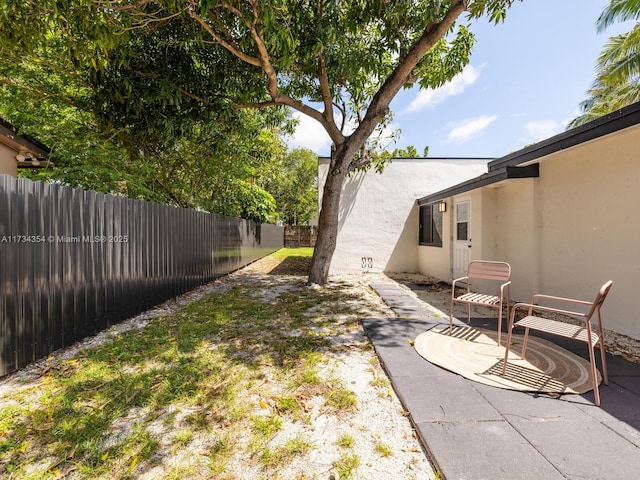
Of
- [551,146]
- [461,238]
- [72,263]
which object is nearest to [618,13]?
[461,238]

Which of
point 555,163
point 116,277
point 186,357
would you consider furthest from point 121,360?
point 555,163

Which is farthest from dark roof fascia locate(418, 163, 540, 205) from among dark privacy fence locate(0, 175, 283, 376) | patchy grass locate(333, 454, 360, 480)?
dark privacy fence locate(0, 175, 283, 376)

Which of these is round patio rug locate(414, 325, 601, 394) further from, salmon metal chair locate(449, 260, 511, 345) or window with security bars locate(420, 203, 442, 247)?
window with security bars locate(420, 203, 442, 247)

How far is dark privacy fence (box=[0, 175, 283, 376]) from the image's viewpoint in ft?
8.73

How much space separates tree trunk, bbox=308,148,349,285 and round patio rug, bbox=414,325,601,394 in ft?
11.9

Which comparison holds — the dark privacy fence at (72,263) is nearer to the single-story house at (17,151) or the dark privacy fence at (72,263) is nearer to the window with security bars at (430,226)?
the single-story house at (17,151)

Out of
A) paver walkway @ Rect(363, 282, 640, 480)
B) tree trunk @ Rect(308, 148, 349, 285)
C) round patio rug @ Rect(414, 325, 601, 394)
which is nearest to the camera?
paver walkway @ Rect(363, 282, 640, 480)

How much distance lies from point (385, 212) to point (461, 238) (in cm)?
289

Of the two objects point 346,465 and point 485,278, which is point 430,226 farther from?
point 346,465

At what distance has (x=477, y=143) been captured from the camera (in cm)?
1616

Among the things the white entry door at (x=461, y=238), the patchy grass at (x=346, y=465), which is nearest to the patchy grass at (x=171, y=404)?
the patchy grass at (x=346, y=465)

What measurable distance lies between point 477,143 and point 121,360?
58.4 feet

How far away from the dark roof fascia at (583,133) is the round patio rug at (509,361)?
2462mm

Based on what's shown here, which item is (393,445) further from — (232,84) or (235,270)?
(235,270)
